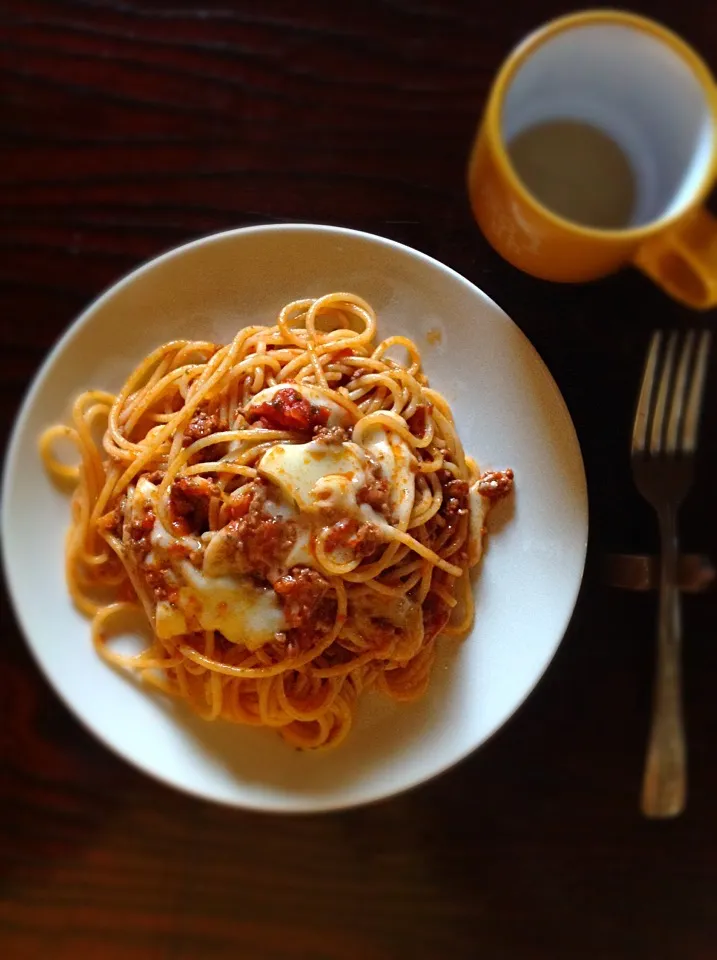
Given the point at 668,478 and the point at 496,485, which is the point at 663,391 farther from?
the point at 496,485

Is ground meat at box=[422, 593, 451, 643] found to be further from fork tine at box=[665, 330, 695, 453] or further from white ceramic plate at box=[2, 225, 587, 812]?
fork tine at box=[665, 330, 695, 453]

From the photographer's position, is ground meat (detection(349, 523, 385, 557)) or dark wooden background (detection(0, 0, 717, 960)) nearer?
ground meat (detection(349, 523, 385, 557))

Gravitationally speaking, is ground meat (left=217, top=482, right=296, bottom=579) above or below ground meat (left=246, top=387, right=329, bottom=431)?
below

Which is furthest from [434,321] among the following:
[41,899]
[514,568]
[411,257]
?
[41,899]

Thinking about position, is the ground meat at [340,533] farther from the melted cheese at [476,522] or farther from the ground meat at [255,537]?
the melted cheese at [476,522]

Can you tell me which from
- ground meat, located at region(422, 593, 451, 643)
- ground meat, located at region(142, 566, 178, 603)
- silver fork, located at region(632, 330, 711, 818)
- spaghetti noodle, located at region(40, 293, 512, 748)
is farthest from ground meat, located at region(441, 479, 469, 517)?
ground meat, located at region(142, 566, 178, 603)

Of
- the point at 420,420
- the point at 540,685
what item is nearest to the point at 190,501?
the point at 420,420

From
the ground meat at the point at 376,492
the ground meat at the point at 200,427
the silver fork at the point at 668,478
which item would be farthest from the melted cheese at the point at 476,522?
the ground meat at the point at 200,427

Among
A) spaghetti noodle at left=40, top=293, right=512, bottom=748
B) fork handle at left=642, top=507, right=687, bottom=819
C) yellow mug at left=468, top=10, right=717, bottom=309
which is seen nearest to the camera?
yellow mug at left=468, top=10, right=717, bottom=309
